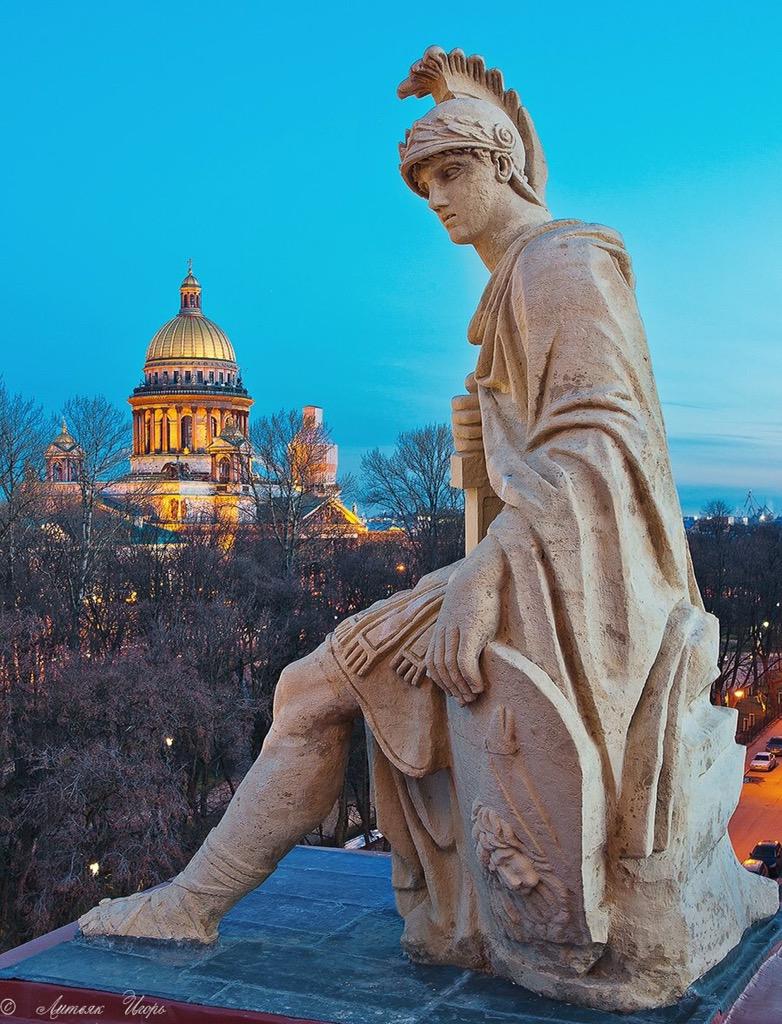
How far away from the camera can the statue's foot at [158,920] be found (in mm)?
5664

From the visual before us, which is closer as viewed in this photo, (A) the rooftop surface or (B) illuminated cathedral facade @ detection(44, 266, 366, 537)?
(A) the rooftop surface

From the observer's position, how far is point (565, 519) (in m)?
4.86

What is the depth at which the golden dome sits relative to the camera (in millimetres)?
93812

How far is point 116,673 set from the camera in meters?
21.7

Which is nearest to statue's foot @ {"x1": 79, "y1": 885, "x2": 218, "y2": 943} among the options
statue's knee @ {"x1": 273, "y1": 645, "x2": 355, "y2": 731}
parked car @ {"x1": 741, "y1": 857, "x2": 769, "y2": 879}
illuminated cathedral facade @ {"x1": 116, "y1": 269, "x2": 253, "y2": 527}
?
statue's knee @ {"x1": 273, "y1": 645, "x2": 355, "y2": 731}

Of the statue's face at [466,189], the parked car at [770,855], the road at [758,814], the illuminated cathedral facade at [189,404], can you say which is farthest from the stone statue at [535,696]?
the illuminated cathedral facade at [189,404]

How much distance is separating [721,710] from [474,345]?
1854 millimetres

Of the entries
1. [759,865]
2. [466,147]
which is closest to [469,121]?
[466,147]

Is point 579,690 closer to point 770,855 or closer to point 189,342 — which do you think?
point 770,855

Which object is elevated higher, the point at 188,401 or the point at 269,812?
the point at 188,401

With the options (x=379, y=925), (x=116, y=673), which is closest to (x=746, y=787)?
(x=116, y=673)

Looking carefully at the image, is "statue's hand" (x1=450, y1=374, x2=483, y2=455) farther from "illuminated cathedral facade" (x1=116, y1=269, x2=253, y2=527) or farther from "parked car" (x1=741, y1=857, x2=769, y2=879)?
"illuminated cathedral facade" (x1=116, y1=269, x2=253, y2=527)

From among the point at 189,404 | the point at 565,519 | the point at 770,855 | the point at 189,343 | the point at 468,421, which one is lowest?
the point at 770,855

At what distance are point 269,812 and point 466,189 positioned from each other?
2.71 metres
